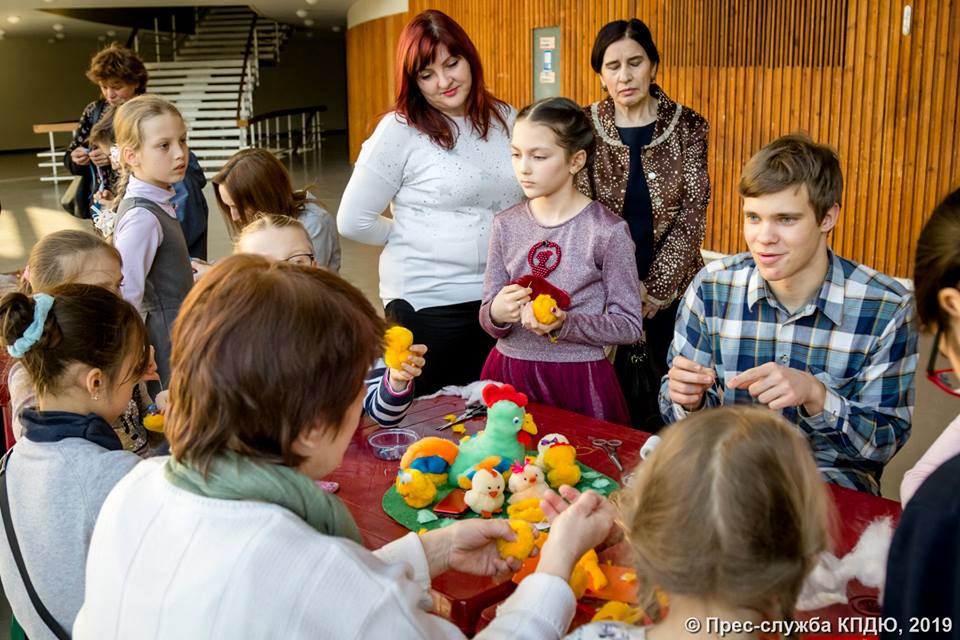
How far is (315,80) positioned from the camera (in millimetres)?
26797

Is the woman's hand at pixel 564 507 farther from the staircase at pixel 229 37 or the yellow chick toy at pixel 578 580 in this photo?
the staircase at pixel 229 37

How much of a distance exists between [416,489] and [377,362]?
1.30ft

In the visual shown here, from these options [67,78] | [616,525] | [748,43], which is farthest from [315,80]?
[616,525]

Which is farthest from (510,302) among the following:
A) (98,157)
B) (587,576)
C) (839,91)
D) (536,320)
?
(839,91)

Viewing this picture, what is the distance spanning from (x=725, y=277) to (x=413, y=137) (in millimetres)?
1270

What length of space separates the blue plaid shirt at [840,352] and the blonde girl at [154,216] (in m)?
2.05

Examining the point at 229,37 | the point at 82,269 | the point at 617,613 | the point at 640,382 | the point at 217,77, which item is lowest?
the point at 640,382

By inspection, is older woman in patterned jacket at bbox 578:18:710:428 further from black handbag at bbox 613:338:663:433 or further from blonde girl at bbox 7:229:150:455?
blonde girl at bbox 7:229:150:455

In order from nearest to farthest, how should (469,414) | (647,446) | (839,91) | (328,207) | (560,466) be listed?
(560,466) < (647,446) < (469,414) < (839,91) < (328,207)

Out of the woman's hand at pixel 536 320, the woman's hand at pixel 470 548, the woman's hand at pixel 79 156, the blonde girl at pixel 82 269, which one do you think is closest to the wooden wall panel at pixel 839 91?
the woman's hand at pixel 79 156

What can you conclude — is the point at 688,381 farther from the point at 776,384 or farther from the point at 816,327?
the point at 816,327

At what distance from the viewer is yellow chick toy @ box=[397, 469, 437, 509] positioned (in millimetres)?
1919

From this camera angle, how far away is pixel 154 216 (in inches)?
134

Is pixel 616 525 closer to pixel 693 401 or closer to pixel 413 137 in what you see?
pixel 693 401
